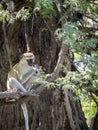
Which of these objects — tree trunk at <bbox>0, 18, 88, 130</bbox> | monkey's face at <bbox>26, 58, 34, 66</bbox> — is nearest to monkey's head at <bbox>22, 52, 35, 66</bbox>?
monkey's face at <bbox>26, 58, 34, 66</bbox>

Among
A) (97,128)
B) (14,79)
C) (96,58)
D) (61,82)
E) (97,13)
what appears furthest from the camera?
(97,128)

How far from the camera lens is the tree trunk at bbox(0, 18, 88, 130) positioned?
609cm

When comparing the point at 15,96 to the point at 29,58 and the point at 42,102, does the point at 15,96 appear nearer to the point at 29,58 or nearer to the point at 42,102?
the point at 29,58

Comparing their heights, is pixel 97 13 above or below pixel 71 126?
above

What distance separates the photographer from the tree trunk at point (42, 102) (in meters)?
6.09

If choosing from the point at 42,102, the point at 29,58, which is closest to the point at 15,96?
the point at 29,58

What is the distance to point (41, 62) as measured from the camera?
6.20m

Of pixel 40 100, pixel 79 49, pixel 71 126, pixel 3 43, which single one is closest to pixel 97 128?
pixel 71 126

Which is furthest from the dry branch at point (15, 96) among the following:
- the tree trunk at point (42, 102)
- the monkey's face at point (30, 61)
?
the tree trunk at point (42, 102)

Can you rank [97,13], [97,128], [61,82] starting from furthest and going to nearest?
[97,128], [97,13], [61,82]

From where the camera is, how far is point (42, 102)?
623cm

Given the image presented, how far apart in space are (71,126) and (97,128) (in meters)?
0.41

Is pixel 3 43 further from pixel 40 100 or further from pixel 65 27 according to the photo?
pixel 65 27

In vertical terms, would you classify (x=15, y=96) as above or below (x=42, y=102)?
above
